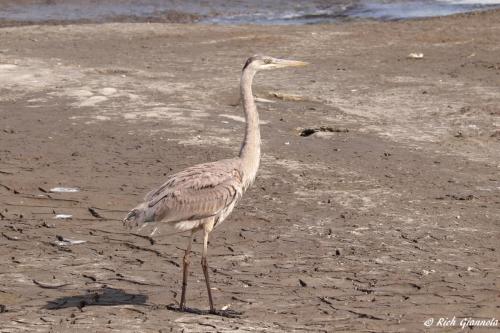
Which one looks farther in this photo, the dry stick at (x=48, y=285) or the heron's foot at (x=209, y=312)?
the dry stick at (x=48, y=285)

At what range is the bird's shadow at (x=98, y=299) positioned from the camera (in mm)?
7448

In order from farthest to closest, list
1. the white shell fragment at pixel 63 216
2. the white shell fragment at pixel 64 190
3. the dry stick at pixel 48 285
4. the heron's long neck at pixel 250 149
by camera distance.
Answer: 1. the white shell fragment at pixel 64 190
2. the white shell fragment at pixel 63 216
3. the dry stick at pixel 48 285
4. the heron's long neck at pixel 250 149

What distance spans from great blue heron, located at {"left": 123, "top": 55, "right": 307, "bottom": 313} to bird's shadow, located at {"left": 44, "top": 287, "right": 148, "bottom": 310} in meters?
0.43

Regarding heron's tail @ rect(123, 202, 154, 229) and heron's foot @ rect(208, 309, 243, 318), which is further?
heron's tail @ rect(123, 202, 154, 229)

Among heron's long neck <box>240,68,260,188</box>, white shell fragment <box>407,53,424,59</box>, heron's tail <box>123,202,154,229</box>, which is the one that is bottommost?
white shell fragment <box>407,53,424,59</box>

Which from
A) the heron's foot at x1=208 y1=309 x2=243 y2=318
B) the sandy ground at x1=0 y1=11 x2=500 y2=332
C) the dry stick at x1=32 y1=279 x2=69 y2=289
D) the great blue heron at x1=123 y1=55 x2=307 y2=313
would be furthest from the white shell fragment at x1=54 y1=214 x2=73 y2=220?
the heron's foot at x1=208 y1=309 x2=243 y2=318

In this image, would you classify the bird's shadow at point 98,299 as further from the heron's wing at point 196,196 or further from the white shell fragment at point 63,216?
the white shell fragment at point 63,216

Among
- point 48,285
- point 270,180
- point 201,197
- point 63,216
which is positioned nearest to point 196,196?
point 201,197

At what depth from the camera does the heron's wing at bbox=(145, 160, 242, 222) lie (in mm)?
7445

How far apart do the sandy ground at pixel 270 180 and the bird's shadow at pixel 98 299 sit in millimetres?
15

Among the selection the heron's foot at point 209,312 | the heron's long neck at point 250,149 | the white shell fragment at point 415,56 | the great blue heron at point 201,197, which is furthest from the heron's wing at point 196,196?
the white shell fragment at point 415,56

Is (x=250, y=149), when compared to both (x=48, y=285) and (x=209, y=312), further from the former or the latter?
(x=48, y=285)

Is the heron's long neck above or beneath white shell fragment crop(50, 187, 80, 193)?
above

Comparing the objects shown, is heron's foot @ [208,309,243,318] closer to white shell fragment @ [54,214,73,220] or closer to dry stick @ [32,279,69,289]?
dry stick @ [32,279,69,289]
